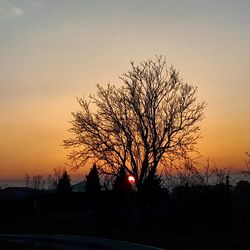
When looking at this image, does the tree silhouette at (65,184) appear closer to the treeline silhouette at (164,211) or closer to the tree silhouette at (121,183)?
the treeline silhouette at (164,211)

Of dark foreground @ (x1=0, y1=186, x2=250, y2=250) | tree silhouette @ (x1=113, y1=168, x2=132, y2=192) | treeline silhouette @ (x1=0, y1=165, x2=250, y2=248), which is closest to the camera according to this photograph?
dark foreground @ (x1=0, y1=186, x2=250, y2=250)

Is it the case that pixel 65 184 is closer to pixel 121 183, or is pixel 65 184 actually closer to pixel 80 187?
pixel 80 187

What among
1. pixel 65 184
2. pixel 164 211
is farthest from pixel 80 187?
pixel 164 211

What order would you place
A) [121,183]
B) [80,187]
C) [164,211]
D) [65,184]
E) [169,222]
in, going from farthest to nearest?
[80,187] → [65,184] → [121,183] → [164,211] → [169,222]

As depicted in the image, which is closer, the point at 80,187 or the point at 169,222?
the point at 169,222

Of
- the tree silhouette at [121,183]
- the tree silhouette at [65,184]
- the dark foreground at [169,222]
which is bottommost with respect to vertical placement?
the dark foreground at [169,222]

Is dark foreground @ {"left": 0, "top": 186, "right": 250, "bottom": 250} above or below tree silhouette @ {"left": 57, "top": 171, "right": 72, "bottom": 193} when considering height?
below

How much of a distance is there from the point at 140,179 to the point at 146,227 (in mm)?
8028

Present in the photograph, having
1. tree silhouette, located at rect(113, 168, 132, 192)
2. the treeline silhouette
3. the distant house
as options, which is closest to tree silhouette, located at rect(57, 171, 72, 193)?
the distant house

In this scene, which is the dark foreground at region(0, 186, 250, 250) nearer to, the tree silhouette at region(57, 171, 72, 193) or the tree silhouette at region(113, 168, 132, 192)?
the tree silhouette at region(113, 168, 132, 192)

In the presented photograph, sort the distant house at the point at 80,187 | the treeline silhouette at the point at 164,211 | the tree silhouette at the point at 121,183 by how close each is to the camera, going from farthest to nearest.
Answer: the distant house at the point at 80,187 → the tree silhouette at the point at 121,183 → the treeline silhouette at the point at 164,211

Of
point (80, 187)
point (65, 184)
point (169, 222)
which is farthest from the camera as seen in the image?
point (80, 187)

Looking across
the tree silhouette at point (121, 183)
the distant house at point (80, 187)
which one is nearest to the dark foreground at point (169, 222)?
the tree silhouette at point (121, 183)

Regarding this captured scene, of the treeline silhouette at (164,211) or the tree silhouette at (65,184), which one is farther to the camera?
the tree silhouette at (65,184)
